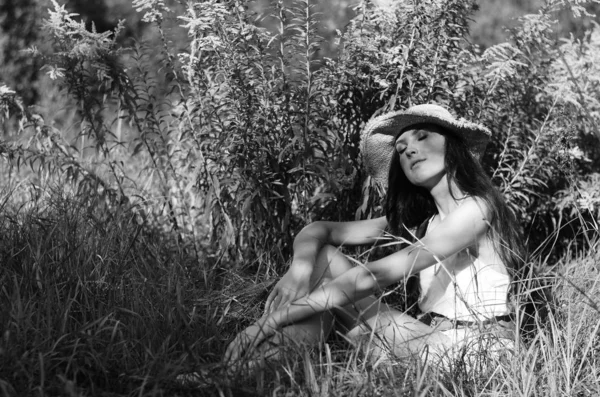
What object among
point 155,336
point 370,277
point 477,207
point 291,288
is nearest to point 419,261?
point 370,277

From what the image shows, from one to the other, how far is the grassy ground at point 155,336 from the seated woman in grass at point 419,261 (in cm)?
12

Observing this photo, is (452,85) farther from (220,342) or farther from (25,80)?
(25,80)

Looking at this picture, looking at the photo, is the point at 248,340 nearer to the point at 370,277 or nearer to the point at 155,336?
the point at 155,336

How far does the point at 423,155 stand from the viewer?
3297 millimetres

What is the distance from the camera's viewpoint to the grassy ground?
2.52m

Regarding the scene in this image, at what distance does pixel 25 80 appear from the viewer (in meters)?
8.86

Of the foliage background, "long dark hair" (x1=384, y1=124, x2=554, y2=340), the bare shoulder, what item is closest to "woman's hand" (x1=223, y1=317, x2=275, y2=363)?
the foliage background

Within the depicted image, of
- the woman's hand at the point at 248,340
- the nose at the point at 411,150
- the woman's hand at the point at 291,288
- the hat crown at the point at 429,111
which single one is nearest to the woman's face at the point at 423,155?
the nose at the point at 411,150

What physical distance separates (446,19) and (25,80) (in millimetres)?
6297

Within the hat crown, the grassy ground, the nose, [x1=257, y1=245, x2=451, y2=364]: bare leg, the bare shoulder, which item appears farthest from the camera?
the nose

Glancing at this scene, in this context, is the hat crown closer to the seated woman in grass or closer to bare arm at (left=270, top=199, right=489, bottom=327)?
the seated woman in grass

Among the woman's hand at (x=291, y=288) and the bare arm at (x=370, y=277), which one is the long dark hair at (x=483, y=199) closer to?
the bare arm at (x=370, y=277)

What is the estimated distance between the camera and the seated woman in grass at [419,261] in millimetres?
2850

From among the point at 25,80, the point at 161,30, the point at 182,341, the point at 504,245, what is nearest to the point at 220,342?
the point at 182,341
